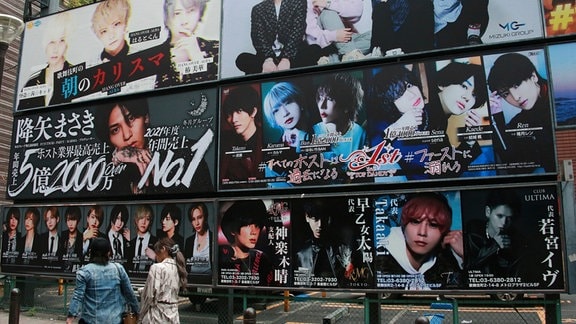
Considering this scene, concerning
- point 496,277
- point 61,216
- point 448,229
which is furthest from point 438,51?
point 61,216

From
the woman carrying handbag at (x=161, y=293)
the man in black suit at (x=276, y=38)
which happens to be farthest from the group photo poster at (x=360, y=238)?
the woman carrying handbag at (x=161, y=293)

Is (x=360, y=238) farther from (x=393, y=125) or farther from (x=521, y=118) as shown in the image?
(x=521, y=118)

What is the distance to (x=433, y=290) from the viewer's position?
6.92 meters

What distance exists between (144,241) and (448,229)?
5459 mm

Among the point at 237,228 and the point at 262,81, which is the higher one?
the point at 262,81

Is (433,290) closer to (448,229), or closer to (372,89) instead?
(448,229)

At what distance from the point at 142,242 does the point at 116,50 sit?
4.23 metres

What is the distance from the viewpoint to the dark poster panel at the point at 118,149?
9.04 meters

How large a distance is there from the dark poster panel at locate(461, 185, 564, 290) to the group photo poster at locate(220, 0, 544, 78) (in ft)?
8.09

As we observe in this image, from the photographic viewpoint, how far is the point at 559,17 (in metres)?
7.27

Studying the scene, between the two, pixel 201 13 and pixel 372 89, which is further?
pixel 201 13

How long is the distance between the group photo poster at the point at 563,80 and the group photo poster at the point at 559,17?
0.22 meters

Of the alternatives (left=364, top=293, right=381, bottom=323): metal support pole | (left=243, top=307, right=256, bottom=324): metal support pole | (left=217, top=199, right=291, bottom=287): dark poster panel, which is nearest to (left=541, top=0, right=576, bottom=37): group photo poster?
(left=364, top=293, right=381, bottom=323): metal support pole

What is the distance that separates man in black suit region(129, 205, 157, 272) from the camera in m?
8.93
